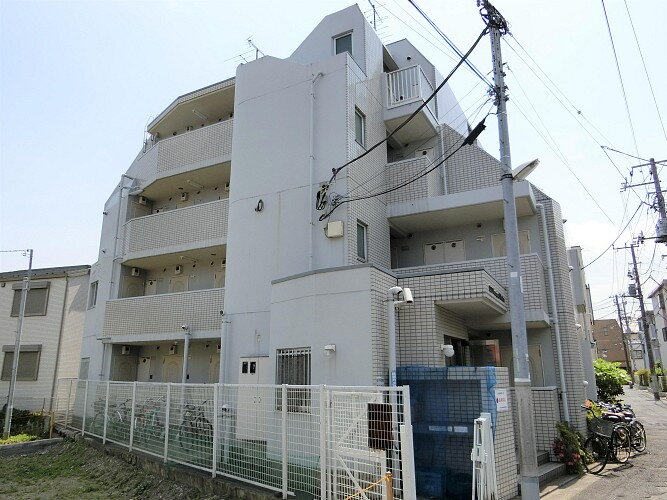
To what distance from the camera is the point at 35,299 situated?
892 inches

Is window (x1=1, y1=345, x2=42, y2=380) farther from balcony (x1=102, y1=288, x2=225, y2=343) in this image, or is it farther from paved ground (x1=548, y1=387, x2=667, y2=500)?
paved ground (x1=548, y1=387, x2=667, y2=500)

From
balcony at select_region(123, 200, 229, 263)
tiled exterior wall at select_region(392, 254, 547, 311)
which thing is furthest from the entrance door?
tiled exterior wall at select_region(392, 254, 547, 311)

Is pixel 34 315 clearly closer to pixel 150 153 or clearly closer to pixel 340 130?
pixel 150 153

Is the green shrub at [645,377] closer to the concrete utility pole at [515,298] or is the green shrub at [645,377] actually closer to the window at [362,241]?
the window at [362,241]

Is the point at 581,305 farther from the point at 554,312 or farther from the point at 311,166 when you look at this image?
the point at 311,166

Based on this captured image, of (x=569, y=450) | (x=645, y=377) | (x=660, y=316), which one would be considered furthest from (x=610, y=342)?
(x=569, y=450)

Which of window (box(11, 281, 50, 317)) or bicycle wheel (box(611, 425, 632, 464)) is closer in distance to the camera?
bicycle wheel (box(611, 425, 632, 464))

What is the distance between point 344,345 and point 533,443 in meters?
3.35

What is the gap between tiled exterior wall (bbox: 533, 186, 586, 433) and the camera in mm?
11477

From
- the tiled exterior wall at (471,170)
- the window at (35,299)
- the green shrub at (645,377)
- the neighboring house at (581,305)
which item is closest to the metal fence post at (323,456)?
the tiled exterior wall at (471,170)

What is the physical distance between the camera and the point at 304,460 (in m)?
6.29

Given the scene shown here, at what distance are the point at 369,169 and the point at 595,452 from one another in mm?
8918

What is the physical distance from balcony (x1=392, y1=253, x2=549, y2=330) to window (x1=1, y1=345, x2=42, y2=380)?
1907 centimetres

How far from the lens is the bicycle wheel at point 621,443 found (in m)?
10.6
